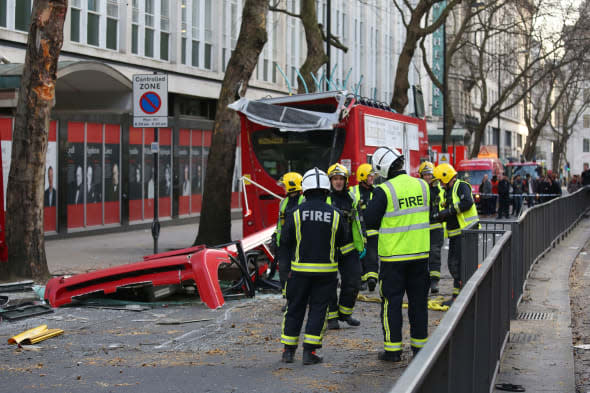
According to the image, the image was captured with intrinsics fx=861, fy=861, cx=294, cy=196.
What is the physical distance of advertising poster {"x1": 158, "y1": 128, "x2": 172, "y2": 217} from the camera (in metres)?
26.7

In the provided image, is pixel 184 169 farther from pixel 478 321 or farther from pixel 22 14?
pixel 478 321

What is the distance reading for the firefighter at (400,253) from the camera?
724 centimetres

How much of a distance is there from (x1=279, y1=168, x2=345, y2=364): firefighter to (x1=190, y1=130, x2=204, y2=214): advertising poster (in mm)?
21793

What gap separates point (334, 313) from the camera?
347 inches

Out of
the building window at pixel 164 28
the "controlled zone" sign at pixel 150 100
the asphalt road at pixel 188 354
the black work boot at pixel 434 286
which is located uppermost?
the building window at pixel 164 28

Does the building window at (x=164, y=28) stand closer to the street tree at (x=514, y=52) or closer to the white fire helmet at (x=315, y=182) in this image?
the street tree at (x=514, y=52)

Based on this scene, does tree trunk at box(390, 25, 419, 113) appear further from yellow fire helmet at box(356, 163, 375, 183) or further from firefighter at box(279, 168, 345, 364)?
firefighter at box(279, 168, 345, 364)

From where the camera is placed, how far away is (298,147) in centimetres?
1647

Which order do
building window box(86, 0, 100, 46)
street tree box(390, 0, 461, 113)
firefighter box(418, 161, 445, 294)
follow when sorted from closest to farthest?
firefighter box(418, 161, 445, 294), building window box(86, 0, 100, 46), street tree box(390, 0, 461, 113)

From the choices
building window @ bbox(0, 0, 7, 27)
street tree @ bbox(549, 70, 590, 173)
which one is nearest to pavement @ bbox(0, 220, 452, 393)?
building window @ bbox(0, 0, 7, 27)

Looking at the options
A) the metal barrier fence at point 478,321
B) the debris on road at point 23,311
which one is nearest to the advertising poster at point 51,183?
the debris on road at point 23,311

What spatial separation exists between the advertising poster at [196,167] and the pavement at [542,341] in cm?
1690

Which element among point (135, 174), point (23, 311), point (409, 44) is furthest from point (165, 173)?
point (23, 311)

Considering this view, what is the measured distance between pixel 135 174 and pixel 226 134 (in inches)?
309
